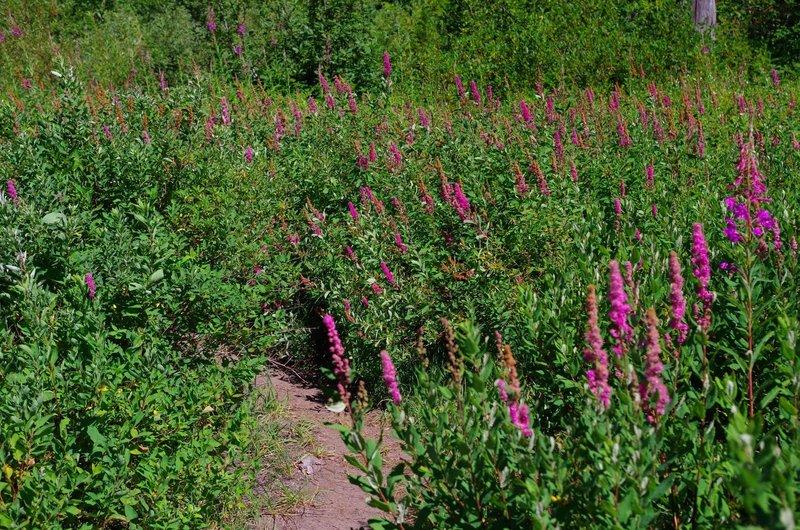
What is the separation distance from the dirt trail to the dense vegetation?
0.74ft

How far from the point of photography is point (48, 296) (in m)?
3.38

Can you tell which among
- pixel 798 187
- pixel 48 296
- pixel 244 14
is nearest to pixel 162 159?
pixel 48 296

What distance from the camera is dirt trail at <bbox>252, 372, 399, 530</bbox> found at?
3.78 m

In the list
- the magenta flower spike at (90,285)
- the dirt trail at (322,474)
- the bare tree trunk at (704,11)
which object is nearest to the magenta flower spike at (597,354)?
the dirt trail at (322,474)

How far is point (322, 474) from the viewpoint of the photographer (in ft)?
13.8

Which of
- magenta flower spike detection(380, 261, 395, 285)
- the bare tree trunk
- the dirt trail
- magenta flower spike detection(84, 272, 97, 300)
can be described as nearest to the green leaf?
magenta flower spike detection(84, 272, 97, 300)

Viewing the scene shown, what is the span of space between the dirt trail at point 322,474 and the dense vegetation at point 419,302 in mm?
226

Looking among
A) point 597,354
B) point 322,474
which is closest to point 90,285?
point 322,474

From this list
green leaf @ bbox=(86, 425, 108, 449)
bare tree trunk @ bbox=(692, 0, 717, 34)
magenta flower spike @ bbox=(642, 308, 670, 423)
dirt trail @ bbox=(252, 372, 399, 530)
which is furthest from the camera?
bare tree trunk @ bbox=(692, 0, 717, 34)

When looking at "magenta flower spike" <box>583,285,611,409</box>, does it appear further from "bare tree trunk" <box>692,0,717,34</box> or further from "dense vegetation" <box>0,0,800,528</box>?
"bare tree trunk" <box>692,0,717,34</box>

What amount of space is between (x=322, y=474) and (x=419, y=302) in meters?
1.12

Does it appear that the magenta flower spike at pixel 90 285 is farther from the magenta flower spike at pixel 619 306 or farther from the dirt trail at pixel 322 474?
the magenta flower spike at pixel 619 306

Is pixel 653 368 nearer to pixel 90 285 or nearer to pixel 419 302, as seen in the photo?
pixel 90 285

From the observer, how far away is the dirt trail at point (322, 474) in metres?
3.78
